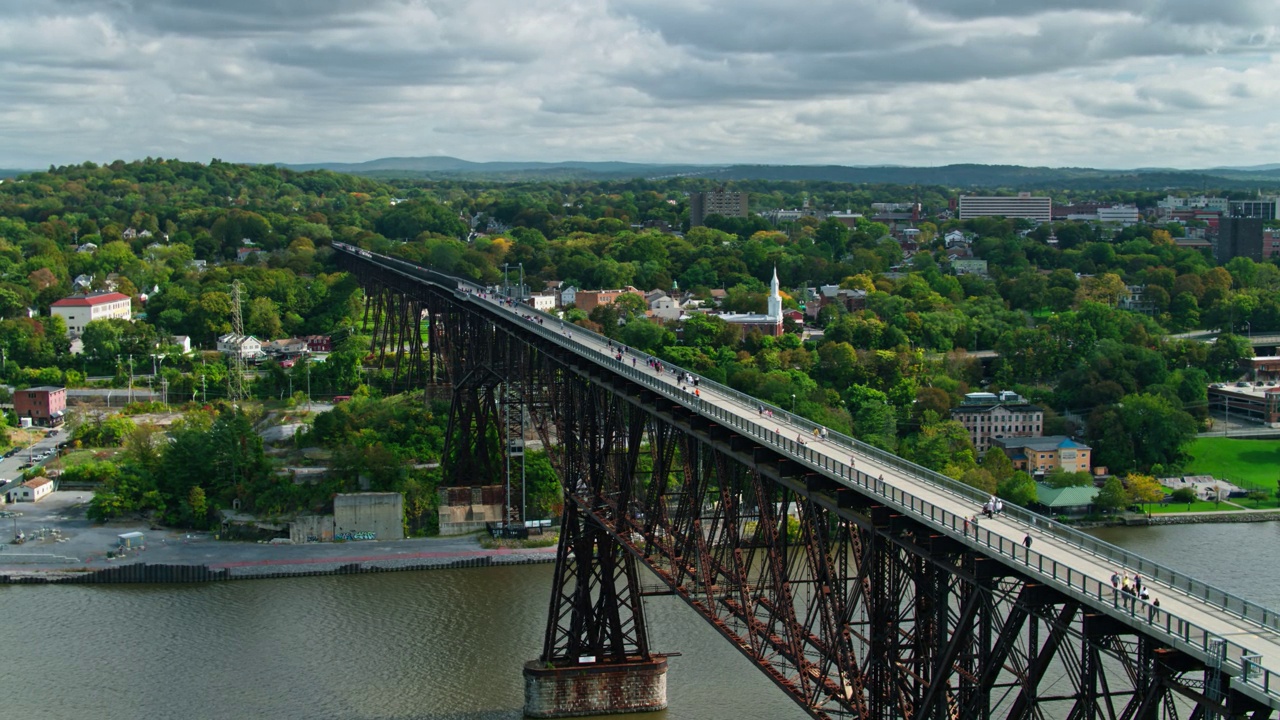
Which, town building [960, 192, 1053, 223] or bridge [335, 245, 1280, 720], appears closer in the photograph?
bridge [335, 245, 1280, 720]

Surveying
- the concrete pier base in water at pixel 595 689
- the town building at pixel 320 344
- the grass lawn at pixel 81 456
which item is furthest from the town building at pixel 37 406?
the concrete pier base in water at pixel 595 689

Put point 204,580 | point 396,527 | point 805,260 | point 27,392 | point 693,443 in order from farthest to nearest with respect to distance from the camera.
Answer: point 805,260, point 27,392, point 396,527, point 204,580, point 693,443

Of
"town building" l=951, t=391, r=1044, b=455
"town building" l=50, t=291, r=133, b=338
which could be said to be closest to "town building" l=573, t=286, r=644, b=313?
"town building" l=50, t=291, r=133, b=338

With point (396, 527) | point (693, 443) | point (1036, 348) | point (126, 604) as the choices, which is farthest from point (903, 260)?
point (693, 443)

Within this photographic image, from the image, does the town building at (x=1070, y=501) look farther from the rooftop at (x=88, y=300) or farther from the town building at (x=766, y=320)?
the rooftop at (x=88, y=300)

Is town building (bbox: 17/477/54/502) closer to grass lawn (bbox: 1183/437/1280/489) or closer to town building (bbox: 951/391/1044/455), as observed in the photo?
town building (bbox: 951/391/1044/455)

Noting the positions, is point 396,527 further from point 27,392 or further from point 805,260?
point 805,260
